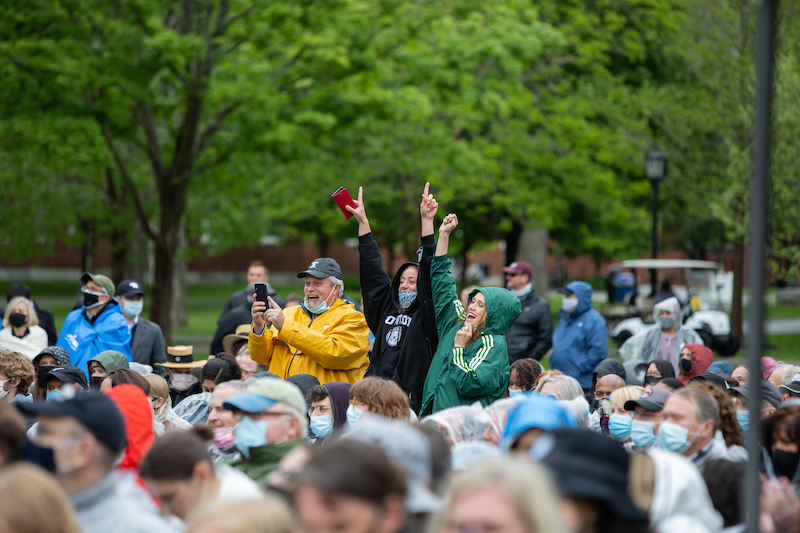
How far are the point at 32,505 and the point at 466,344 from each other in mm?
3583

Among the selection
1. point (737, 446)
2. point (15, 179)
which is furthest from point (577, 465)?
point (15, 179)

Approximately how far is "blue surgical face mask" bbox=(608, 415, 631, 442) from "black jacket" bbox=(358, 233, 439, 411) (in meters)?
1.48

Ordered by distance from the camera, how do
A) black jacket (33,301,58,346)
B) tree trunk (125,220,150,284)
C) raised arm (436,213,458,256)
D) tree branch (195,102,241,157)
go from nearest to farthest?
raised arm (436,213,458,256) < black jacket (33,301,58,346) < tree branch (195,102,241,157) < tree trunk (125,220,150,284)

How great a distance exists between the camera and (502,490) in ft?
8.70

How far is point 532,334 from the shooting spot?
9609 mm

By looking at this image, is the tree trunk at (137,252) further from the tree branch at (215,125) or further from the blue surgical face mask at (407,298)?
the blue surgical face mask at (407,298)

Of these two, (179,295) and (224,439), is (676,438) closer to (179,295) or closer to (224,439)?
(224,439)

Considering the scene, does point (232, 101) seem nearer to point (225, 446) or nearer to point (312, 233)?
point (225, 446)

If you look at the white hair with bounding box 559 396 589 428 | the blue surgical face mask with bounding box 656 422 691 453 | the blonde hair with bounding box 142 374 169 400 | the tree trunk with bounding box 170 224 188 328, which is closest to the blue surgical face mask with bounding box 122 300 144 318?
the blonde hair with bounding box 142 374 169 400

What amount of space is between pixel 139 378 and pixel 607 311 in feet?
59.8

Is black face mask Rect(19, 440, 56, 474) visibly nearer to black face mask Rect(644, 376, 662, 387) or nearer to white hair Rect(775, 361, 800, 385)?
black face mask Rect(644, 376, 662, 387)

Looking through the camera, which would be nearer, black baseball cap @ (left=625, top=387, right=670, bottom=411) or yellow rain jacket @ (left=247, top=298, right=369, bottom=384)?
black baseball cap @ (left=625, top=387, right=670, bottom=411)

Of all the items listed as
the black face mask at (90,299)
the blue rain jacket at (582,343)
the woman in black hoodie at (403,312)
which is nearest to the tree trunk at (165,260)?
the black face mask at (90,299)

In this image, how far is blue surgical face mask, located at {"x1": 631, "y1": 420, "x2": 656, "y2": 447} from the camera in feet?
17.0
